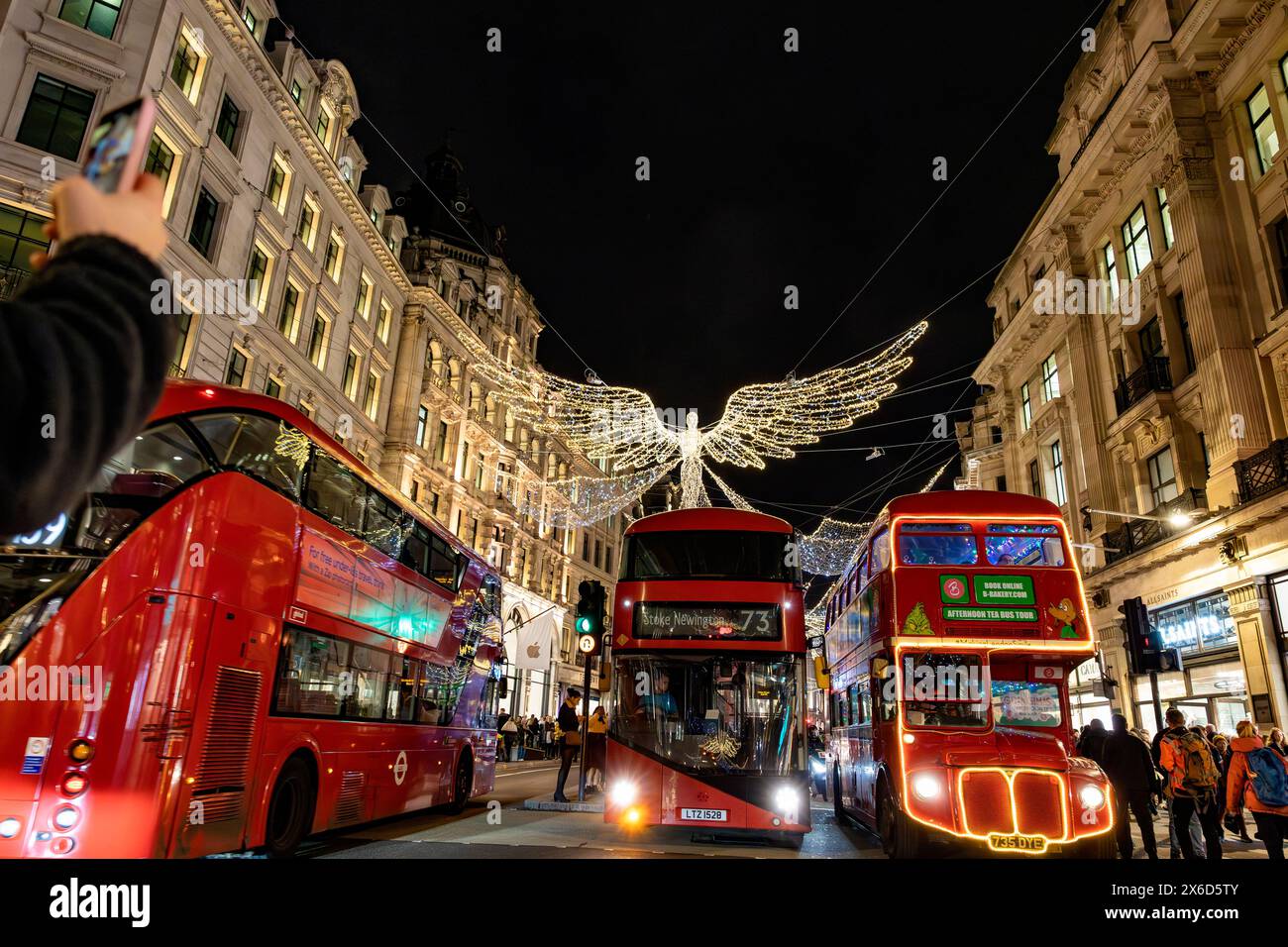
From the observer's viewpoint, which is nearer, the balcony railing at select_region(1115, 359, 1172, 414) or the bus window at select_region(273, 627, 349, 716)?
the bus window at select_region(273, 627, 349, 716)

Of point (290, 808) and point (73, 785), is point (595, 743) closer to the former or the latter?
point (290, 808)

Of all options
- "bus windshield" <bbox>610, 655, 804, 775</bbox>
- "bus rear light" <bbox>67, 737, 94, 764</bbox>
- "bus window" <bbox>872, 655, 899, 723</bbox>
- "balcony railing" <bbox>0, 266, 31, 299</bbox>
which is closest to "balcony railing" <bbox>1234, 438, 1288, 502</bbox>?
"bus window" <bbox>872, 655, 899, 723</bbox>

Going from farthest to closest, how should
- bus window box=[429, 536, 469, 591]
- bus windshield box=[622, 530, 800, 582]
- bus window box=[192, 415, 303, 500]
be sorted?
1. bus window box=[429, 536, 469, 591]
2. bus windshield box=[622, 530, 800, 582]
3. bus window box=[192, 415, 303, 500]

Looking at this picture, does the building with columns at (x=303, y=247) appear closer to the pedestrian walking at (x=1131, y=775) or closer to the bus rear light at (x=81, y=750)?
the bus rear light at (x=81, y=750)

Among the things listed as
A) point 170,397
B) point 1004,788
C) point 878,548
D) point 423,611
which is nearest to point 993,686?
point 1004,788

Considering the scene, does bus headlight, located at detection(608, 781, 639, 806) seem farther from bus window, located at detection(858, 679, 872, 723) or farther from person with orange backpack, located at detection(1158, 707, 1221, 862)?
person with orange backpack, located at detection(1158, 707, 1221, 862)

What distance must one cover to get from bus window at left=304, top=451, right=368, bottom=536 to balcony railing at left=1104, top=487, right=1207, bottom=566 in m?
19.7

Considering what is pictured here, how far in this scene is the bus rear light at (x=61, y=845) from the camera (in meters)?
5.67

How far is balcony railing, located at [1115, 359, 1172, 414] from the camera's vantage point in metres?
21.3

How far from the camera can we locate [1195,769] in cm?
952

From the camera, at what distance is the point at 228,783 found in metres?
7.15

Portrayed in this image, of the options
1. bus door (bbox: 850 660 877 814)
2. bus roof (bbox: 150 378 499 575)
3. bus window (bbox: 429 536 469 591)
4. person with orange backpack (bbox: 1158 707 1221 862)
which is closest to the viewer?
bus roof (bbox: 150 378 499 575)

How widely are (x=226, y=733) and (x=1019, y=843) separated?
8.17m

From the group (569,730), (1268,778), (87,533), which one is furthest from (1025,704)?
(87,533)
